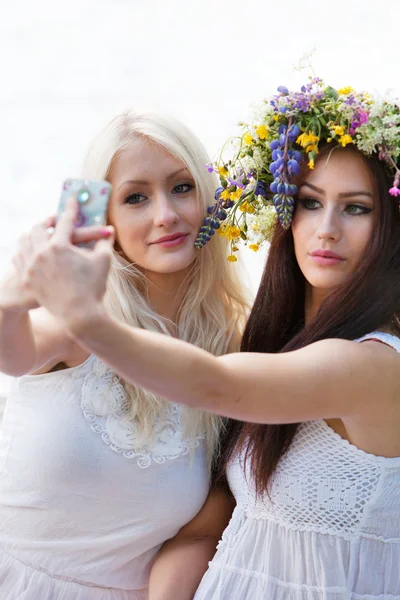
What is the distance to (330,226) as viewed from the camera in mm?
1824

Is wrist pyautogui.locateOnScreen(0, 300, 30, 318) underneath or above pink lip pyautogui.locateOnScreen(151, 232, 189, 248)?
underneath

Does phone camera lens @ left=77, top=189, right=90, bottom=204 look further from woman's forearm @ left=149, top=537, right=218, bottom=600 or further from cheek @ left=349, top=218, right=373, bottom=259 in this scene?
woman's forearm @ left=149, top=537, right=218, bottom=600

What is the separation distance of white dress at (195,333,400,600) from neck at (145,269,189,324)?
69 cm

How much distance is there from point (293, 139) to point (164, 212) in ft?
1.48

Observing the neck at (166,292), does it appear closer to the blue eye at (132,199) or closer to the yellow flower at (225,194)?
Result: the blue eye at (132,199)

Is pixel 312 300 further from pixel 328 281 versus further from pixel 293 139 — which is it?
pixel 293 139

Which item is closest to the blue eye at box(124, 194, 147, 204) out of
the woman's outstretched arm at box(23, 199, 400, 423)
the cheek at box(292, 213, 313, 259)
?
the cheek at box(292, 213, 313, 259)

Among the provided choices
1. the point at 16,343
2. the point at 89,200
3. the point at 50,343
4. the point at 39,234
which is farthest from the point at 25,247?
the point at 50,343

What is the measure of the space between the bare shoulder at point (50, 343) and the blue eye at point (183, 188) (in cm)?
52

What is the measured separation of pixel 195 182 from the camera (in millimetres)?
2301

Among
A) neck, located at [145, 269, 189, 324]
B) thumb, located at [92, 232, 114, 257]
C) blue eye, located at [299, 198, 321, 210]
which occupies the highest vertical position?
blue eye, located at [299, 198, 321, 210]

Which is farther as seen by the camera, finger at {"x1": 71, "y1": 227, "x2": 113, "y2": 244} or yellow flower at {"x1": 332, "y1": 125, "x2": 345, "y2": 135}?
yellow flower at {"x1": 332, "y1": 125, "x2": 345, "y2": 135}

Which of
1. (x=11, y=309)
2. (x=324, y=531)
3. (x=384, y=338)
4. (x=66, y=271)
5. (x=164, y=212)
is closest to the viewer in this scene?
(x=66, y=271)

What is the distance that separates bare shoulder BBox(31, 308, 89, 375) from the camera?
6.55 feet
